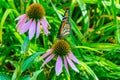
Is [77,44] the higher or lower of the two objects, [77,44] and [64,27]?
the lower

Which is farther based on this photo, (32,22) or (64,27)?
(32,22)

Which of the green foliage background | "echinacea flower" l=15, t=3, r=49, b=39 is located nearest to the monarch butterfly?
"echinacea flower" l=15, t=3, r=49, b=39

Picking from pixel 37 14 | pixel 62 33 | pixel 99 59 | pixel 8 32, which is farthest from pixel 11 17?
pixel 62 33

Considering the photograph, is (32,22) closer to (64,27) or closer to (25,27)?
(25,27)

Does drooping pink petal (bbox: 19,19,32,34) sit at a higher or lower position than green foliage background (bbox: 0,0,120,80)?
higher

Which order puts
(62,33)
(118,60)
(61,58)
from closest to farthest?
(62,33) → (61,58) → (118,60)

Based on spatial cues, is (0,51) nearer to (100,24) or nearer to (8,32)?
(8,32)

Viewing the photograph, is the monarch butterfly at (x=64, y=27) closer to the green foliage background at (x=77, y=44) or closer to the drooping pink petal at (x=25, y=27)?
the drooping pink petal at (x=25, y=27)

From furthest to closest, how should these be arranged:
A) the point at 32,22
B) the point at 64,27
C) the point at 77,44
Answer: the point at 77,44 → the point at 32,22 → the point at 64,27

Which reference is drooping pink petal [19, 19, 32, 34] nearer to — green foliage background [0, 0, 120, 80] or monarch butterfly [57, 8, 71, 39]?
monarch butterfly [57, 8, 71, 39]

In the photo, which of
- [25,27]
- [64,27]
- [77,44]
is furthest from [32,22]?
[77,44]

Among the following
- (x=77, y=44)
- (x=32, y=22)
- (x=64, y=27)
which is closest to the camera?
(x=64, y=27)
